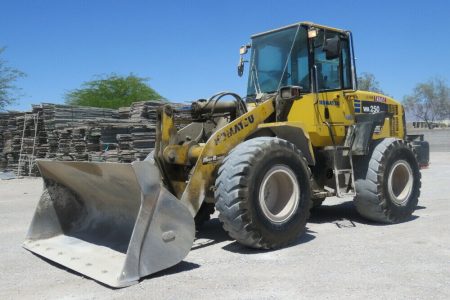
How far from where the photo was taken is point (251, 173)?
5.76 meters

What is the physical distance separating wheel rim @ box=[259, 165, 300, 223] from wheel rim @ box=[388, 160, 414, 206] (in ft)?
7.80

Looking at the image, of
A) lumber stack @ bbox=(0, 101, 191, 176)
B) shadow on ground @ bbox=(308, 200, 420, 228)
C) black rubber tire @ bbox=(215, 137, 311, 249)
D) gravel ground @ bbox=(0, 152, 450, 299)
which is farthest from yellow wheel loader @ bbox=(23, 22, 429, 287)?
lumber stack @ bbox=(0, 101, 191, 176)

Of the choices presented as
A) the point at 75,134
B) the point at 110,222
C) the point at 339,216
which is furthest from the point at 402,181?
the point at 75,134

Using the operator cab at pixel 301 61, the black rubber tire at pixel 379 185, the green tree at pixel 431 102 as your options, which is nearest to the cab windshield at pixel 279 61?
the operator cab at pixel 301 61

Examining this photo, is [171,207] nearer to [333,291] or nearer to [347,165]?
[333,291]

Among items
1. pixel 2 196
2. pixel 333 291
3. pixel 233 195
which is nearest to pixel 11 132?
pixel 2 196

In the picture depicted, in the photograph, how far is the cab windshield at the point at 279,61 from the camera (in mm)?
7723

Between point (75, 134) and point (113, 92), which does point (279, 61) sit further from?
point (113, 92)

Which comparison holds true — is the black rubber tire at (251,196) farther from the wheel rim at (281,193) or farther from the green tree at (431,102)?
the green tree at (431,102)

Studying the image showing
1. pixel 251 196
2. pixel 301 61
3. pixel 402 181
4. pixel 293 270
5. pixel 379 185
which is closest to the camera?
pixel 293 270

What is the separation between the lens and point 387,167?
25.4ft

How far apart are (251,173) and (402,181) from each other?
3.67m

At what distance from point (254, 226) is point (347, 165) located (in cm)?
268

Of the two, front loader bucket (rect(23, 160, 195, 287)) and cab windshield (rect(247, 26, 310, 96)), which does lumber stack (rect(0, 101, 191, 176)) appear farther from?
front loader bucket (rect(23, 160, 195, 287))
